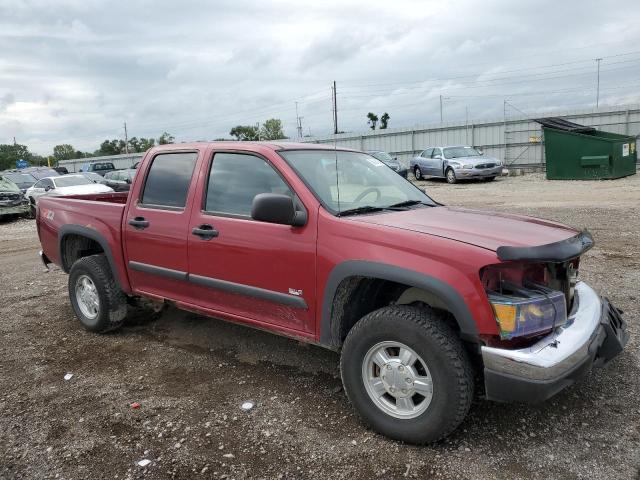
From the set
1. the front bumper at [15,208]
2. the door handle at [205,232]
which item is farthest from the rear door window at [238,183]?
the front bumper at [15,208]

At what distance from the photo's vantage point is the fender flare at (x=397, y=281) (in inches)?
109

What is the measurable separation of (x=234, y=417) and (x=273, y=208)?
1.39 metres

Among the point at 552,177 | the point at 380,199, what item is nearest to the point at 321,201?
the point at 380,199

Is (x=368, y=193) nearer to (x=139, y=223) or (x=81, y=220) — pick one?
(x=139, y=223)

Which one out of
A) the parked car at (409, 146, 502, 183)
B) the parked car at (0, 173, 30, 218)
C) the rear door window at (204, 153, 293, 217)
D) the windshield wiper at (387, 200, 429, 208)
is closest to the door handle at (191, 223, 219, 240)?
the rear door window at (204, 153, 293, 217)

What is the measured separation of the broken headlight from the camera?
2.70m

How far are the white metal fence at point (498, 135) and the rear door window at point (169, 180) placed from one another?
62.0 feet

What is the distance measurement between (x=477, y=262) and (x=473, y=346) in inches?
22.2

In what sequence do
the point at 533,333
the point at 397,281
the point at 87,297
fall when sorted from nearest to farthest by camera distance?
1. the point at 533,333
2. the point at 397,281
3. the point at 87,297

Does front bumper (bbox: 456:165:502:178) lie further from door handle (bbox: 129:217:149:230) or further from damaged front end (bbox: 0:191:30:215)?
door handle (bbox: 129:217:149:230)

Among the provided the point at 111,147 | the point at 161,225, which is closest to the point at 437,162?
the point at 161,225

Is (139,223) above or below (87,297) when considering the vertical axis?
above

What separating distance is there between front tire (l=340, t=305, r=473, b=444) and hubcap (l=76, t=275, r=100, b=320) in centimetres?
301

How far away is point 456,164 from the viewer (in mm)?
21453
